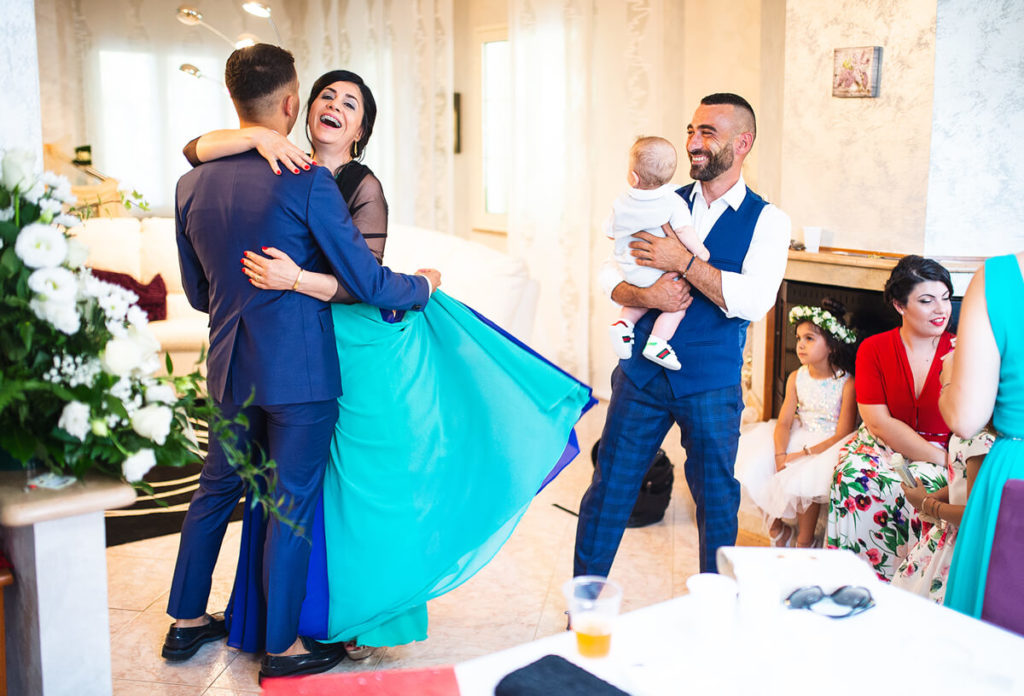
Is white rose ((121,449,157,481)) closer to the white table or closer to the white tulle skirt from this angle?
the white table

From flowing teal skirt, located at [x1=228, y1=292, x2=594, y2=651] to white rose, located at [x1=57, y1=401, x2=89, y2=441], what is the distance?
1124 millimetres

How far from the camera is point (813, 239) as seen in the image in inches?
165

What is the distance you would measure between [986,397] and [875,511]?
43.8 inches

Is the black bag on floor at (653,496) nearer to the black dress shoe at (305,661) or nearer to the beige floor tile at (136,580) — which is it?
the black dress shoe at (305,661)

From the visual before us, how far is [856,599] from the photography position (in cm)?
155

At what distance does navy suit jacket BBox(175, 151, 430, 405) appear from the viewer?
231 centimetres

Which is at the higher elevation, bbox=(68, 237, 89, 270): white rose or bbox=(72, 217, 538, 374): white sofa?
bbox=(68, 237, 89, 270): white rose

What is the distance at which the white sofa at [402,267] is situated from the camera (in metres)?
4.29

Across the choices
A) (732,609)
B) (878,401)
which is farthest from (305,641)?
(878,401)

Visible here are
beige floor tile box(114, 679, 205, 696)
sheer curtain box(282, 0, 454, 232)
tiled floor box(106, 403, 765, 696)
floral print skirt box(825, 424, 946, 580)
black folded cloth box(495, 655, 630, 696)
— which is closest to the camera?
black folded cloth box(495, 655, 630, 696)

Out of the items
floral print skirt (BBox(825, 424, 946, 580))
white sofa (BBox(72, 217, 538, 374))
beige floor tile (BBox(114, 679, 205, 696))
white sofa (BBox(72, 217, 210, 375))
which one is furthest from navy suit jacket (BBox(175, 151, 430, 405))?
white sofa (BBox(72, 217, 210, 375))

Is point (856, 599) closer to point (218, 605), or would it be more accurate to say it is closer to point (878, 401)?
point (878, 401)

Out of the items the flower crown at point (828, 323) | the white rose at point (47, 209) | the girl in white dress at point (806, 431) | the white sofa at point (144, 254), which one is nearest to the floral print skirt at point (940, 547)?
the girl in white dress at point (806, 431)

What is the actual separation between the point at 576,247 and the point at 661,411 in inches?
134
